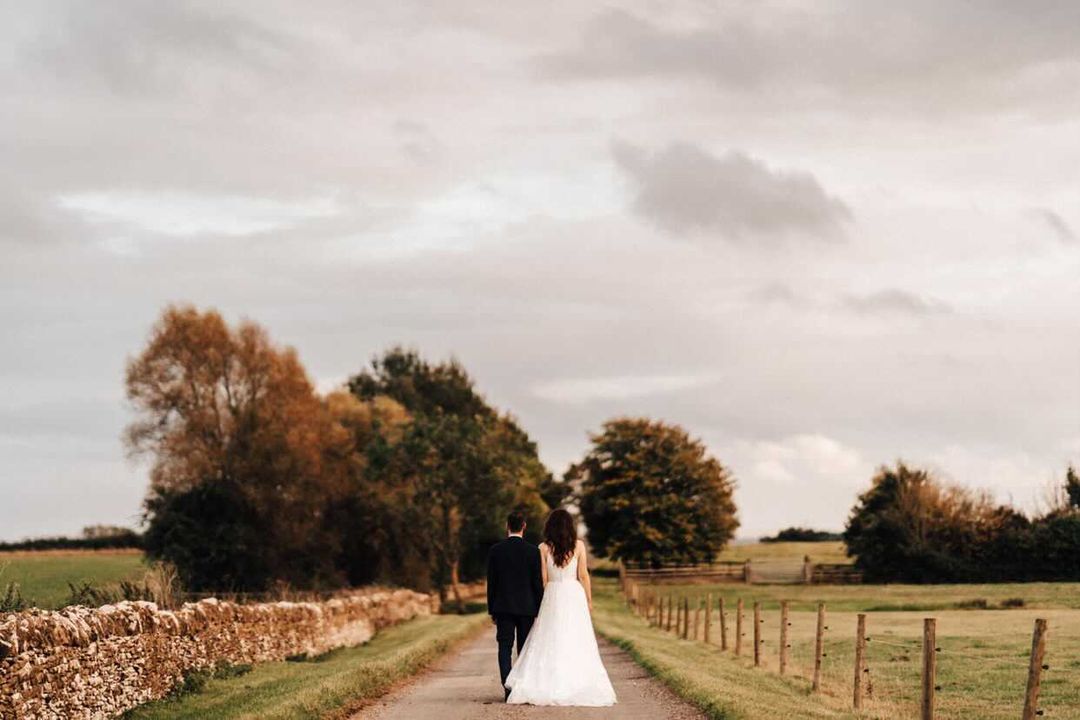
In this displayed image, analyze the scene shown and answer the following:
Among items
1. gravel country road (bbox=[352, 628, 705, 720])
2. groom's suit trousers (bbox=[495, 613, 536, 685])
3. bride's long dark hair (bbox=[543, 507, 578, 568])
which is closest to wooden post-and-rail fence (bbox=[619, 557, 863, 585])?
gravel country road (bbox=[352, 628, 705, 720])

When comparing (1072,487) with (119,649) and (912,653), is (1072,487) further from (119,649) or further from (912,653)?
(119,649)

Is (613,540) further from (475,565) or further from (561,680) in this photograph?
(561,680)

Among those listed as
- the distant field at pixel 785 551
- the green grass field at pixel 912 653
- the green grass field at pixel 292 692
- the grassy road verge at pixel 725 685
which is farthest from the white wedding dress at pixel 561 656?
the distant field at pixel 785 551

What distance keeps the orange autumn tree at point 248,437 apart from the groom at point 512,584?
43.0 m

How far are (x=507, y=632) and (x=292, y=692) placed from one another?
307cm

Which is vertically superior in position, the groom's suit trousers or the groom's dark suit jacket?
the groom's dark suit jacket

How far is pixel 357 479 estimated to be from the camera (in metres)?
62.8

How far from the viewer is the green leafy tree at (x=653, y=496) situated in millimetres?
81812

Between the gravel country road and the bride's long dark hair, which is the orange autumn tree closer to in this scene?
the gravel country road

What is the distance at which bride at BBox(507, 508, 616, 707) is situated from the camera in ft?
49.8

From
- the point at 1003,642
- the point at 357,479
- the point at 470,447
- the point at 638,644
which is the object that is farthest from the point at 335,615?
the point at 357,479

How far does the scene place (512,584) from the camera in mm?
16172

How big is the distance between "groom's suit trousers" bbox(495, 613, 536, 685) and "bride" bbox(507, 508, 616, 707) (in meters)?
0.53

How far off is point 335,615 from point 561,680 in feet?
59.5
